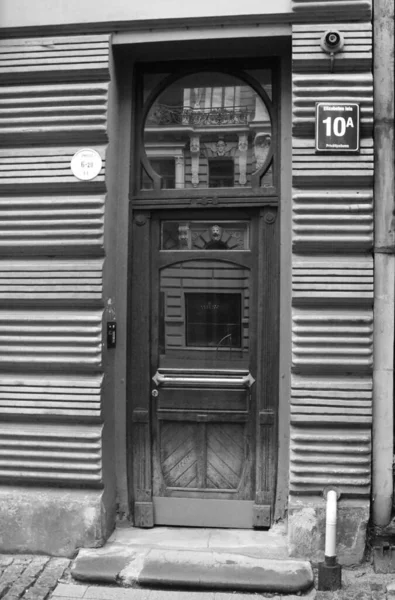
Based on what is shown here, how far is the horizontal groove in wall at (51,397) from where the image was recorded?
4602mm

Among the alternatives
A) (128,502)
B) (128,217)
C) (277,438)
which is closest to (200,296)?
(128,217)

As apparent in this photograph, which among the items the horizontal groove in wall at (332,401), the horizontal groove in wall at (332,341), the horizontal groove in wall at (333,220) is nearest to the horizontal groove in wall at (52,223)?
the horizontal groove in wall at (333,220)

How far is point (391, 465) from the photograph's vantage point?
4.48 metres

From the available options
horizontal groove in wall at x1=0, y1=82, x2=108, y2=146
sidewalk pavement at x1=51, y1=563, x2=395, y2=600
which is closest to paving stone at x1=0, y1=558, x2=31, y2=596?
sidewalk pavement at x1=51, y1=563, x2=395, y2=600

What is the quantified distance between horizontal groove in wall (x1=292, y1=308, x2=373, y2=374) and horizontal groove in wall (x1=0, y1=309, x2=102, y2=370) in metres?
1.49

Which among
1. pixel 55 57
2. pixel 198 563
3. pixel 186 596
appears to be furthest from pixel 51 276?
pixel 186 596

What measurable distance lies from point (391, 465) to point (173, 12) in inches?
146

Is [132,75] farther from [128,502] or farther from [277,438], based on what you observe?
[128,502]

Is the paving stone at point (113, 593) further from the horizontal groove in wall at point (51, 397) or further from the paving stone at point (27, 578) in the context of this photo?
the horizontal groove in wall at point (51, 397)

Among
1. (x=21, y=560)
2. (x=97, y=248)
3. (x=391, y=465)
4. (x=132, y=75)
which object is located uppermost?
(x=132, y=75)

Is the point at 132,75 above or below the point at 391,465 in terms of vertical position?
above

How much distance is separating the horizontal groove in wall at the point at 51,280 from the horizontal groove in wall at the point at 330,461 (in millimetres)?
1856

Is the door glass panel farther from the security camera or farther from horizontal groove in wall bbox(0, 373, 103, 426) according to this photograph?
the security camera

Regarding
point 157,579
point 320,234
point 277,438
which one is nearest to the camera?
point 157,579
